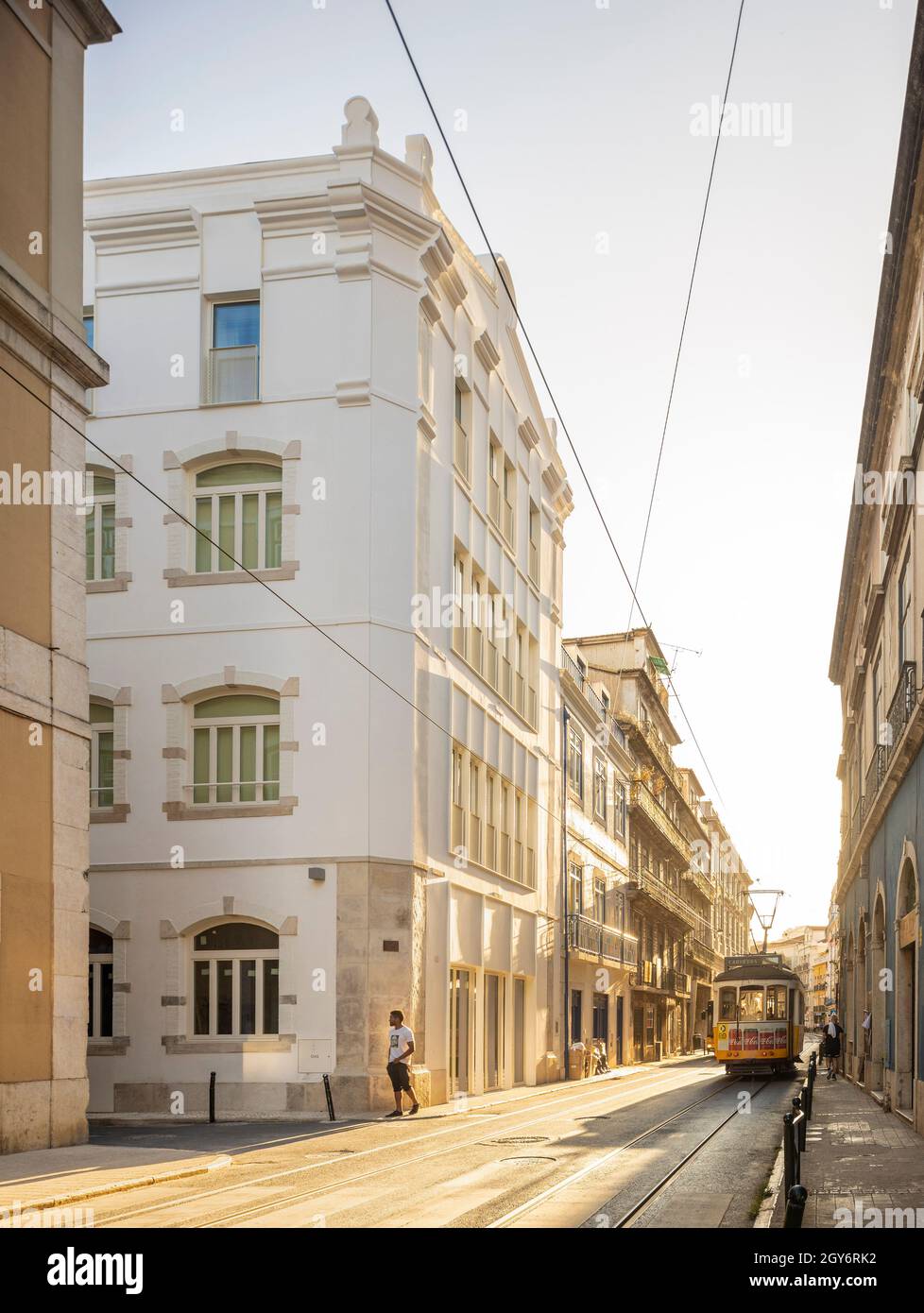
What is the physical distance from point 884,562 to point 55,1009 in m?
17.9

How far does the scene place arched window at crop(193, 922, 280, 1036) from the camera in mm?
26062

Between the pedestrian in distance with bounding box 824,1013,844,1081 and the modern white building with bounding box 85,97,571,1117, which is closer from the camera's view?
the modern white building with bounding box 85,97,571,1117

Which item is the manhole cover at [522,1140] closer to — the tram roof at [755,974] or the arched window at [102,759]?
the arched window at [102,759]

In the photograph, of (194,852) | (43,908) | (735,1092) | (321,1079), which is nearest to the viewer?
(43,908)

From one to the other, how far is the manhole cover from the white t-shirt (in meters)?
4.30

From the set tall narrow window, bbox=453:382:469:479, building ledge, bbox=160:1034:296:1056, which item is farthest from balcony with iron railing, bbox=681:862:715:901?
building ledge, bbox=160:1034:296:1056

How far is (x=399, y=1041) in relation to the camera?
24.1m

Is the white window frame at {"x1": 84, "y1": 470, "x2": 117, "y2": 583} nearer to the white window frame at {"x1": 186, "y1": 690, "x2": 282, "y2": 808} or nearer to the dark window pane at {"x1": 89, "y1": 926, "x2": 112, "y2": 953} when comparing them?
the white window frame at {"x1": 186, "y1": 690, "x2": 282, "y2": 808}

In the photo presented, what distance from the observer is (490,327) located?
3619 cm

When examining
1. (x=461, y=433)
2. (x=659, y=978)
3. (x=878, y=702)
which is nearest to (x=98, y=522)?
(x=461, y=433)

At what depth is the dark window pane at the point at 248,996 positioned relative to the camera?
85.5 ft

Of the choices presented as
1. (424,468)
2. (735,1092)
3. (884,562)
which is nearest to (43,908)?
(424,468)

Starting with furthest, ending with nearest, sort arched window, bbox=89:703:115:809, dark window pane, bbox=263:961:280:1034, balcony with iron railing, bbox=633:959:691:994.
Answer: balcony with iron railing, bbox=633:959:691:994 < arched window, bbox=89:703:115:809 < dark window pane, bbox=263:961:280:1034
